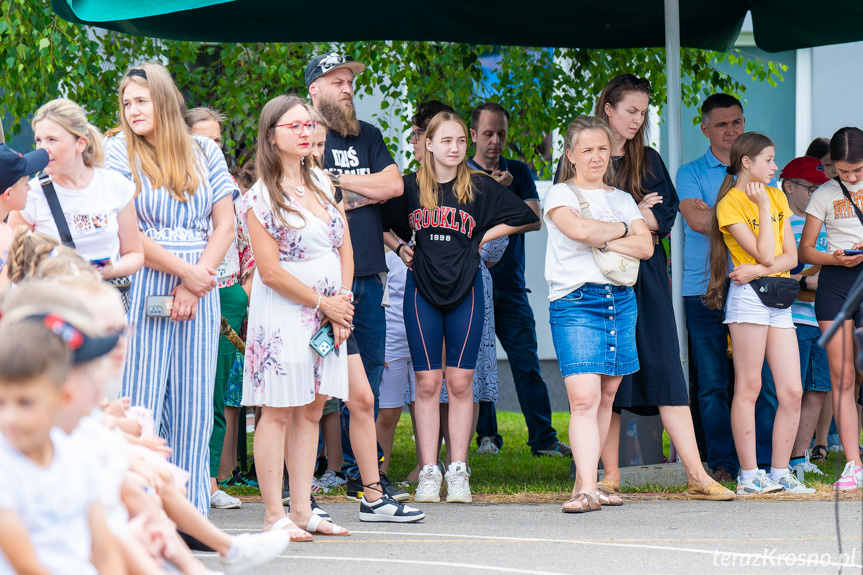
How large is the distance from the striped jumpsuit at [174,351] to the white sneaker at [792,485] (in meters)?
3.17

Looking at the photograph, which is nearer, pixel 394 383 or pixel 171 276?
pixel 171 276

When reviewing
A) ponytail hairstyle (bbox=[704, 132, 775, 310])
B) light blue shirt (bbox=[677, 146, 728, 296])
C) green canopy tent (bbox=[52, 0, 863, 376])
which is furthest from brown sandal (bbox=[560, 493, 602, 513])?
light blue shirt (bbox=[677, 146, 728, 296])

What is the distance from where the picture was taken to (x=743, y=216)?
5.80 meters

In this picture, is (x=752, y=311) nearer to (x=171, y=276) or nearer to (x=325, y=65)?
(x=325, y=65)

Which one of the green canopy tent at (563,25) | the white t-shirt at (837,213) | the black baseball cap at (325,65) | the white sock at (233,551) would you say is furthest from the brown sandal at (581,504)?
the black baseball cap at (325,65)

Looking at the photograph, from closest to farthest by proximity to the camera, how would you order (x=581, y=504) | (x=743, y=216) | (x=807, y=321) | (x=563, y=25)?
(x=581, y=504) < (x=743, y=216) < (x=807, y=321) < (x=563, y=25)

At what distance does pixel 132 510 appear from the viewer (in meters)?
2.74

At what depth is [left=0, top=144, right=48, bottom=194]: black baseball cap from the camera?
3818 millimetres

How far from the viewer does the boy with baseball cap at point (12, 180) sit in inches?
151

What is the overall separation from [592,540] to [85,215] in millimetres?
2530

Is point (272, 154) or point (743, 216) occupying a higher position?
point (272, 154)

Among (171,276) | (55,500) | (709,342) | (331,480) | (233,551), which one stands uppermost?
(171,276)

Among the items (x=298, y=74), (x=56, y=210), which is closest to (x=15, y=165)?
(x=56, y=210)

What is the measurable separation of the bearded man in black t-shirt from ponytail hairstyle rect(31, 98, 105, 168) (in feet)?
5.03
